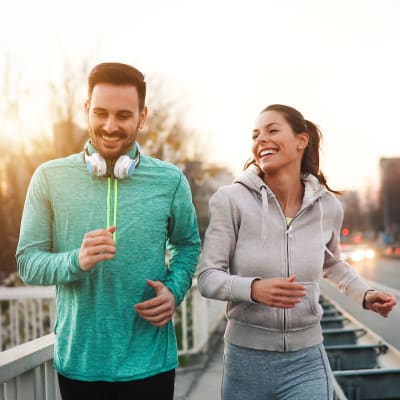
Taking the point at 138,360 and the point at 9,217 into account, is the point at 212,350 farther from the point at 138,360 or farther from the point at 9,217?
the point at 9,217

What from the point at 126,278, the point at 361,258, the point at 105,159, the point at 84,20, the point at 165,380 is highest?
the point at 84,20

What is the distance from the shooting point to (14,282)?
11.7m

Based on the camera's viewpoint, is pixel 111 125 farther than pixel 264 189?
No

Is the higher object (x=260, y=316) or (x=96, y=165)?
(x=96, y=165)

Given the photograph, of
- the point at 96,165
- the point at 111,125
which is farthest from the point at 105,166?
the point at 111,125

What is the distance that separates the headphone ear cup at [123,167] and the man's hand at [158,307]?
43 cm

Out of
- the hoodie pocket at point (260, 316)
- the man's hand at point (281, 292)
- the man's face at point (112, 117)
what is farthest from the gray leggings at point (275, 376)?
the man's face at point (112, 117)

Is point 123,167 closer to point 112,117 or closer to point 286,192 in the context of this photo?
point 112,117

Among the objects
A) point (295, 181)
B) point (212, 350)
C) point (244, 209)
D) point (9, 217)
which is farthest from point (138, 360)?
point (9, 217)

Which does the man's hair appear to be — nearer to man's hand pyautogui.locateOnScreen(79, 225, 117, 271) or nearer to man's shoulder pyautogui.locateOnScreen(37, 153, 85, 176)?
man's shoulder pyautogui.locateOnScreen(37, 153, 85, 176)

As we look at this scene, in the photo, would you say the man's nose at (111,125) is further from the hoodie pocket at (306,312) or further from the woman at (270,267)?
the hoodie pocket at (306,312)

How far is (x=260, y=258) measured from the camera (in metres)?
2.54

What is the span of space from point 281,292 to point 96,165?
90 cm

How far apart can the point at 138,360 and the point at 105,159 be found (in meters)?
0.79
